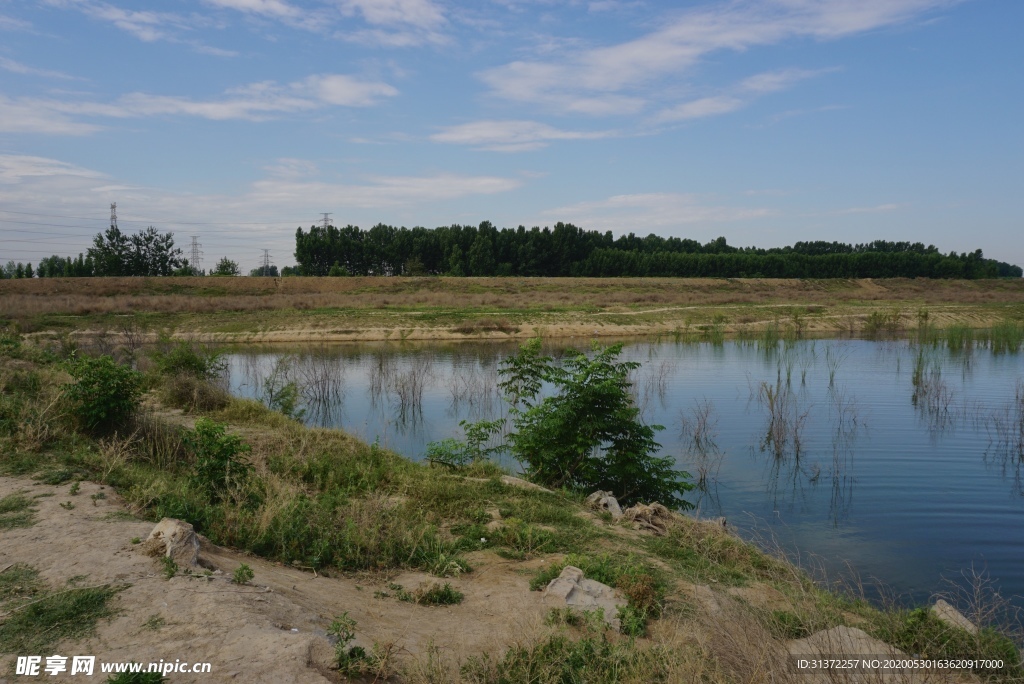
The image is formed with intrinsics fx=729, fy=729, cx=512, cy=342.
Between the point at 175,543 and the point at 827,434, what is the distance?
47.4ft

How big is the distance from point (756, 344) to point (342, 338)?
20832mm

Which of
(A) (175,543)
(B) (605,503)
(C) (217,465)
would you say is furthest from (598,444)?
(A) (175,543)

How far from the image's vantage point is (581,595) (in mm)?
6895

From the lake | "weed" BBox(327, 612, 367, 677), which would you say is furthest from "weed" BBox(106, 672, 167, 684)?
the lake

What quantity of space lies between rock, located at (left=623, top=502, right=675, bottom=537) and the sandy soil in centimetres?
242

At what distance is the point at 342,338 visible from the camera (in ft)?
127

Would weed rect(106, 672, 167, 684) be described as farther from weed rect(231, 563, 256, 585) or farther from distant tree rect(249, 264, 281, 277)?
distant tree rect(249, 264, 281, 277)

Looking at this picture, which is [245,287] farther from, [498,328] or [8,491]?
[8,491]

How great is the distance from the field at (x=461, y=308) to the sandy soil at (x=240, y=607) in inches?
1139

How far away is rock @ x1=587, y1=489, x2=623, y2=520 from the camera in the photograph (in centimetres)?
1033

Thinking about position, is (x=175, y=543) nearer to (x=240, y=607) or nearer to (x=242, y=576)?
(x=242, y=576)

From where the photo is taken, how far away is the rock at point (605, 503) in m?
10.3

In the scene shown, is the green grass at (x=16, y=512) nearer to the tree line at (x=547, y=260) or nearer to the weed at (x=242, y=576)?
the weed at (x=242, y=576)

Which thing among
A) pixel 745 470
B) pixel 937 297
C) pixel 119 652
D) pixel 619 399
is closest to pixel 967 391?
pixel 745 470
